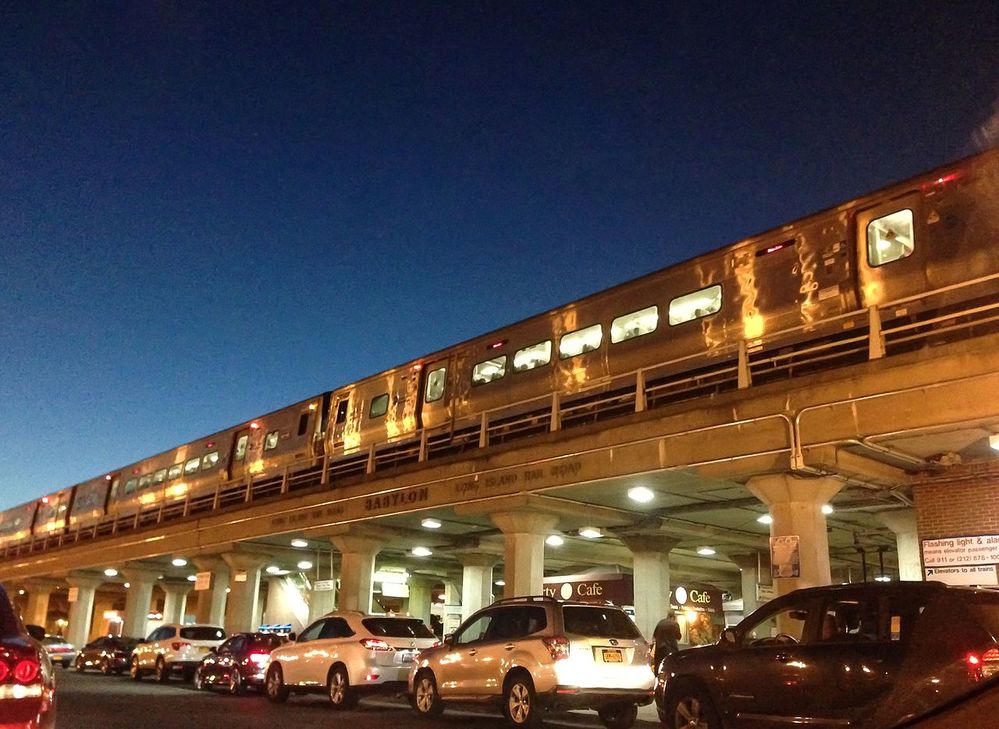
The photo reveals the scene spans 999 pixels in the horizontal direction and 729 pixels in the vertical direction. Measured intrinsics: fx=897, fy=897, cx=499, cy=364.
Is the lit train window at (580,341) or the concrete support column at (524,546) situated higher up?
the lit train window at (580,341)

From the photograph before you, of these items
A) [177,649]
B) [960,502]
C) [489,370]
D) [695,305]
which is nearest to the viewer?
[960,502]

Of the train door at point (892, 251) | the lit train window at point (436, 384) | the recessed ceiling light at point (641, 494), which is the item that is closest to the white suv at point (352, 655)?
the recessed ceiling light at point (641, 494)

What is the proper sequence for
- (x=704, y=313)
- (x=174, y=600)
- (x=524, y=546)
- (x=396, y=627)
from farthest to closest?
1. (x=174, y=600)
2. (x=524, y=546)
3. (x=704, y=313)
4. (x=396, y=627)

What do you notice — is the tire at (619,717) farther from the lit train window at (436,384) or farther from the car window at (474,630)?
the lit train window at (436,384)

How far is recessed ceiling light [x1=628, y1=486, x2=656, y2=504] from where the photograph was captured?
17.0m

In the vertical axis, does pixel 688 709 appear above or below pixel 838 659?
below

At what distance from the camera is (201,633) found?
2222 cm

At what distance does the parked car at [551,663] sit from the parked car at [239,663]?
6668 millimetres

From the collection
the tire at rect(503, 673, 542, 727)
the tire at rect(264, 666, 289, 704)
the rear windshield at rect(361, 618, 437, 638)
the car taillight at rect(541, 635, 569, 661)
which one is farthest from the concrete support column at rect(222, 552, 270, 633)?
the car taillight at rect(541, 635, 569, 661)

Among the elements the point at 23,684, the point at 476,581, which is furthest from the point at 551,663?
the point at 476,581

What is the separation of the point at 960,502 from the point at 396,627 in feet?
30.8

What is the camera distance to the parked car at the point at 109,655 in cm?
2561

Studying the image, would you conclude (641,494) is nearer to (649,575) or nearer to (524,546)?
(524,546)

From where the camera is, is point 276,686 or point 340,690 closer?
point 340,690
